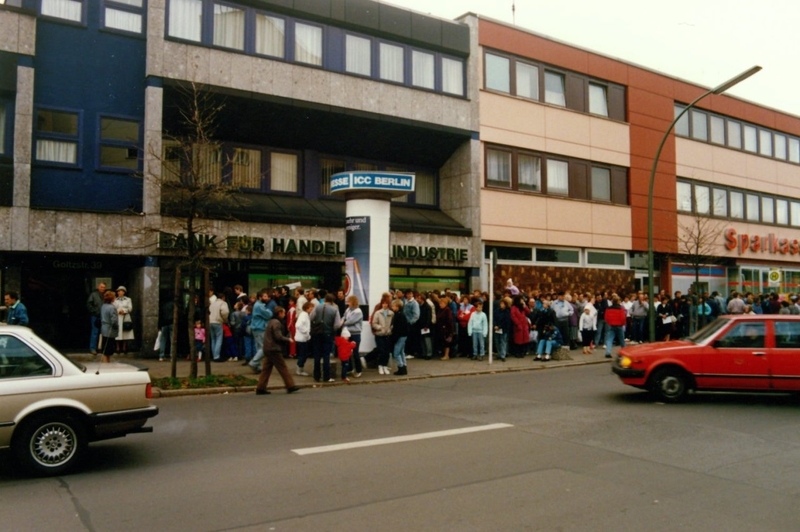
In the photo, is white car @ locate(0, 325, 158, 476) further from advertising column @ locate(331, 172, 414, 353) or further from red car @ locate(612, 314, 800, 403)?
advertising column @ locate(331, 172, 414, 353)

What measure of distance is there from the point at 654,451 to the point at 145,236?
43.2ft

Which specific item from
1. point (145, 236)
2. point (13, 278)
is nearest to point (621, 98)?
point (145, 236)

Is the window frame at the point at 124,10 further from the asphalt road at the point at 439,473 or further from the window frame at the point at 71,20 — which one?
the asphalt road at the point at 439,473

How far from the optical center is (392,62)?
22.5m

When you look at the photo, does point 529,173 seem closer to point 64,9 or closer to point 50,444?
point 64,9

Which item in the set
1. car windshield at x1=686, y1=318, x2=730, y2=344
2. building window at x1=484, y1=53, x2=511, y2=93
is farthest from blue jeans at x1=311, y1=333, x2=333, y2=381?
building window at x1=484, y1=53, x2=511, y2=93

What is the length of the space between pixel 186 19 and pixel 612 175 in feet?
59.1

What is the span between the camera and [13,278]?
54.2 ft

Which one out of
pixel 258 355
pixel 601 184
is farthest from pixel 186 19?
pixel 601 184

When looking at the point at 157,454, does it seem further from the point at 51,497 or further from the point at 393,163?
the point at 393,163

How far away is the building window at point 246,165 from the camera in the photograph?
20375mm

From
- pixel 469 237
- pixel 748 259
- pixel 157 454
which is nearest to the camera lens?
pixel 157 454

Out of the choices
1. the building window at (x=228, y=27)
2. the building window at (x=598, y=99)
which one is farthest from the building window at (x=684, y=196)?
the building window at (x=228, y=27)

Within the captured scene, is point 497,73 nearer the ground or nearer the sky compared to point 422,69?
nearer the sky
